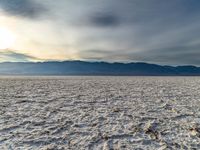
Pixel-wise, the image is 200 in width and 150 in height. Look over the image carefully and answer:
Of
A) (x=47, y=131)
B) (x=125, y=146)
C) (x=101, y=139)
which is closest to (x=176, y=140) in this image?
(x=125, y=146)

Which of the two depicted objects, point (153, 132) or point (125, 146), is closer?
point (125, 146)

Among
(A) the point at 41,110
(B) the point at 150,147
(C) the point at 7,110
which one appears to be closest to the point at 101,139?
(B) the point at 150,147

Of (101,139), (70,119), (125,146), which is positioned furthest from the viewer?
(70,119)

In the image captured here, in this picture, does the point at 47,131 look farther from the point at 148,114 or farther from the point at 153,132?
the point at 148,114

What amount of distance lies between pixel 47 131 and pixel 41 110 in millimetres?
2736

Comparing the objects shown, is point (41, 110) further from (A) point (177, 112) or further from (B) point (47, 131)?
(A) point (177, 112)

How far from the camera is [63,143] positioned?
5270mm

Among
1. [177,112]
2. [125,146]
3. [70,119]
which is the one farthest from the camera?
[177,112]

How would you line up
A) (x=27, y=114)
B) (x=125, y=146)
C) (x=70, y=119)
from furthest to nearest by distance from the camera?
(x=27, y=114) < (x=70, y=119) < (x=125, y=146)

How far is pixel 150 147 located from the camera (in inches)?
203

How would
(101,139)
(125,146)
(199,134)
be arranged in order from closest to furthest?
(125,146)
(101,139)
(199,134)

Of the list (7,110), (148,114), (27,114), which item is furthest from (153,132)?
(7,110)

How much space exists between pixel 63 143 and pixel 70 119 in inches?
82.9

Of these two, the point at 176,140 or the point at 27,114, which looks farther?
the point at 27,114
